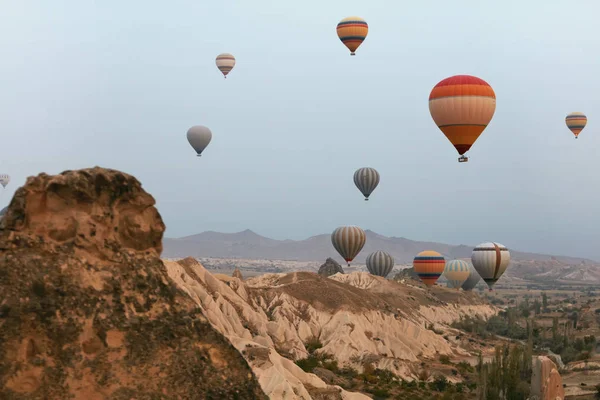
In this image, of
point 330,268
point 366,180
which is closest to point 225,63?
point 366,180

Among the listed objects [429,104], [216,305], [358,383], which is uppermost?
[429,104]

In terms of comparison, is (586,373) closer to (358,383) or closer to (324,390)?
(358,383)

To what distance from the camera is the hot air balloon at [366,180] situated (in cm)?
9112


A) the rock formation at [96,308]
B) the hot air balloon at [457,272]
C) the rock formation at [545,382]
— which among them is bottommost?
the rock formation at [545,382]

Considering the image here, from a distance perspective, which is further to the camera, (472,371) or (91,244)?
(472,371)

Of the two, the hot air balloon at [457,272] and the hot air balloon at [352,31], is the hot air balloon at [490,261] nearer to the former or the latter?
the hot air balloon at [352,31]

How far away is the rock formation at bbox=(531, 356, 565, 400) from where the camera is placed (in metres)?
36.6

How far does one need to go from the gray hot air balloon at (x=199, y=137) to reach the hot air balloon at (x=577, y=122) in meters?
37.1

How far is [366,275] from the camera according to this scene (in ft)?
314

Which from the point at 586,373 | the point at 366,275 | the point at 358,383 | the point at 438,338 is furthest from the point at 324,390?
the point at 366,275

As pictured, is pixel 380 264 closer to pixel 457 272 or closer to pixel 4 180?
pixel 457 272

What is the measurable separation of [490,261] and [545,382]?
42197 millimetres

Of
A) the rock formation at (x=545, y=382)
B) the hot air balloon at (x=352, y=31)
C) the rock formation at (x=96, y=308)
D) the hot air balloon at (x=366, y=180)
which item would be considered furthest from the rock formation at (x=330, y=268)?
the rock formation at (x=96, y=308)

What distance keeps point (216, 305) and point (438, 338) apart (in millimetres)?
23160
